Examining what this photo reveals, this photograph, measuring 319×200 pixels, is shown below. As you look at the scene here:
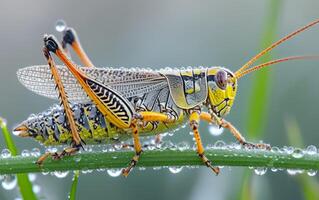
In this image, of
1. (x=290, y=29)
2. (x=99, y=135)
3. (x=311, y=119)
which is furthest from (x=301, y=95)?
(x=99, y=135)

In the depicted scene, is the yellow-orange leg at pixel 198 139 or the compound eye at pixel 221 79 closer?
the yellow-orange leg at pixel 198 139

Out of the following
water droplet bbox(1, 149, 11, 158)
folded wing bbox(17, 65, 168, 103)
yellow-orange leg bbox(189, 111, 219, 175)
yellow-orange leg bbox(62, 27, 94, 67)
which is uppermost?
yellow-orange leg bbox(62, 27, 94, 67)

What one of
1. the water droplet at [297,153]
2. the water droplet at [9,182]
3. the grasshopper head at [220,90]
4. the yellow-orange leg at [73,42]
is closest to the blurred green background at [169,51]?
the grasshopper head at [220,90]

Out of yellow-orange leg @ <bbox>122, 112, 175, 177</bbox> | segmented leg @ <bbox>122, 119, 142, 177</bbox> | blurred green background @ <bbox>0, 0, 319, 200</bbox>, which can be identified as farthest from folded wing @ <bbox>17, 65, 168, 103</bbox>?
blurred green background @ <bbox>0, 0, 319, 200</bbox>

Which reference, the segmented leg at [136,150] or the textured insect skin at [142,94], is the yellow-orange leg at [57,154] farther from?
the textured insect skin at [142,94]

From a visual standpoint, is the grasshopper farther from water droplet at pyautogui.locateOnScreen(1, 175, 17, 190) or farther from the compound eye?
water droplet at pyautogui.locateOnScreen(1, 175, 17, 190)

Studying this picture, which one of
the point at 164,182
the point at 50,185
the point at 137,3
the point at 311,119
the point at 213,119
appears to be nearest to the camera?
the point at 213,119

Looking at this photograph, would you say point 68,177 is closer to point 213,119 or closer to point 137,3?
point 213,119
